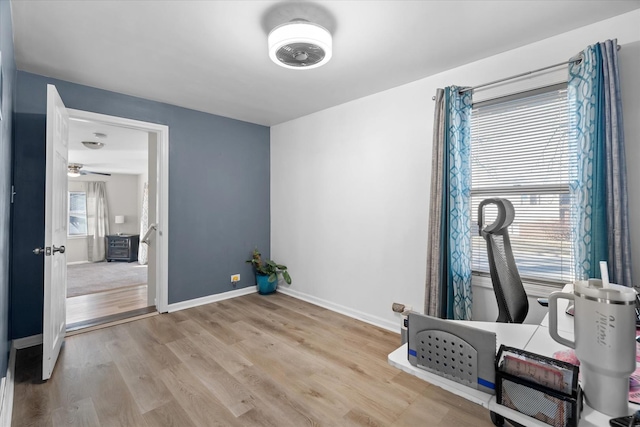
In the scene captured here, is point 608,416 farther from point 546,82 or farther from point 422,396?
point 546,82

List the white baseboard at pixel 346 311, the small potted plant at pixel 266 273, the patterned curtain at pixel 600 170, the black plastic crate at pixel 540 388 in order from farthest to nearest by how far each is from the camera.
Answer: the small potted plant at pixel 266 273 < the white baseboard at pixel 346 311 < the patterned curtain at pixel 600 170 < the black plastic crate at pixel 540 388

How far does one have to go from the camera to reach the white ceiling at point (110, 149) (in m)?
4.27

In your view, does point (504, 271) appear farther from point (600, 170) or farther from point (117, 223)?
point (117, 223)

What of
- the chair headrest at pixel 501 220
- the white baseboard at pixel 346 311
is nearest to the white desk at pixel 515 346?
the chair headrest at pixel 501 220

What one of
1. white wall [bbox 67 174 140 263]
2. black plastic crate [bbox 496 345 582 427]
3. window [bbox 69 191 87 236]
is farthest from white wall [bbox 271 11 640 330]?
window [bbox 69 191 87 236]

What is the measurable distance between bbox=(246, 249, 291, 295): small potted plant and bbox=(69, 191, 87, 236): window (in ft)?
21.1

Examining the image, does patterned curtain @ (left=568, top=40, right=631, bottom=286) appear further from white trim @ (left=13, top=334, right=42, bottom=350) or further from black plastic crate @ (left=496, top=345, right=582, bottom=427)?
white trim @ (left=13, top=334, right=42, bottom=350)

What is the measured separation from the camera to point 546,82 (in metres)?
2.16

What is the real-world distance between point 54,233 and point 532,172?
3569mm

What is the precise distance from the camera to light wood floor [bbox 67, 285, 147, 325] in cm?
350

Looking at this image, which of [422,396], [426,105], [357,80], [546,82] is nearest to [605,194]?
[546,82]

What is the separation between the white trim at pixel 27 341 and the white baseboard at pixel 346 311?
2.56m

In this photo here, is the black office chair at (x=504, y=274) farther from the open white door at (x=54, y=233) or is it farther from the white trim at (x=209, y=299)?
the white trim at (x=209, y=299)

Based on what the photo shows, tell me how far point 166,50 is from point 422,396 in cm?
309
